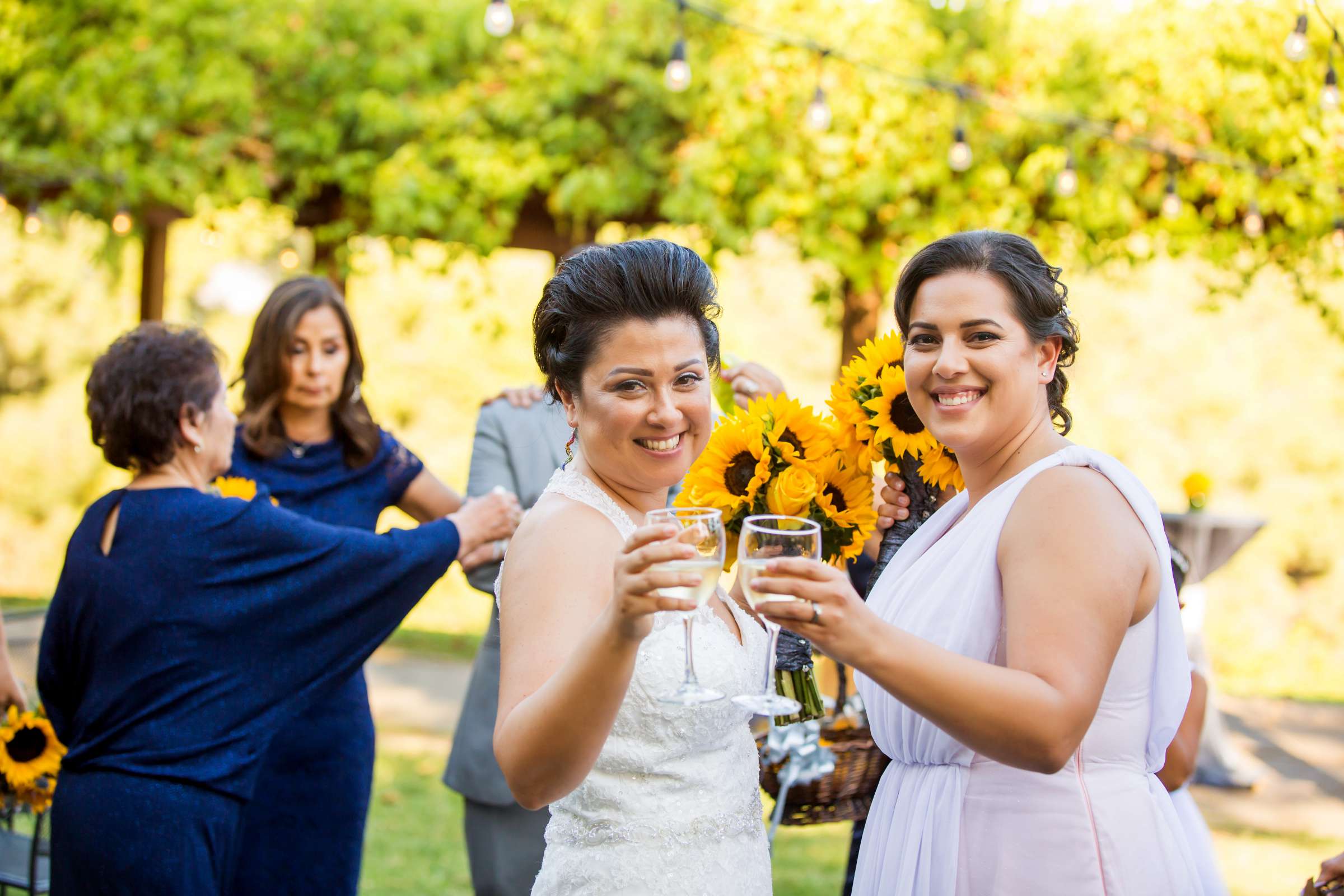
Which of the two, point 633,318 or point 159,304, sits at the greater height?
point 159,304

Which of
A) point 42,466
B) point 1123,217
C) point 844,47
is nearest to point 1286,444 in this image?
point 1123,217

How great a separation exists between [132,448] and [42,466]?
40.0 ft

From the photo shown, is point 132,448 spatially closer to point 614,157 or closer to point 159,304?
point 614,157

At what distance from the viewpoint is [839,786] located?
3.29 m

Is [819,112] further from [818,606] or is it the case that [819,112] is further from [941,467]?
[818,606]

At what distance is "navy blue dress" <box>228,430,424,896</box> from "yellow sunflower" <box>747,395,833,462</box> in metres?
1.82

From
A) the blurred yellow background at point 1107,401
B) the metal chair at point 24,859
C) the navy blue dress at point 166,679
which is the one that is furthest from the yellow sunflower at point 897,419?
the blurred yellow background at point 1107,401

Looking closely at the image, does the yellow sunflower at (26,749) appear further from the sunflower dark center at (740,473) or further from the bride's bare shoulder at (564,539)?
the sunflower dark center at (740,473)

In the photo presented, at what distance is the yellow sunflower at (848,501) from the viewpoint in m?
2.36

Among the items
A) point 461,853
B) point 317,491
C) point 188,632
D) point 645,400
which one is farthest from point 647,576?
point 461,853

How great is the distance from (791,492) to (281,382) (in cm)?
235

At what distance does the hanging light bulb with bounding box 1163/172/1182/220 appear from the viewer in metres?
6.41

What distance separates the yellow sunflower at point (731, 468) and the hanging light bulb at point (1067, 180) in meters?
4.71

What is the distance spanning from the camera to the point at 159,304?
27.7 feet
